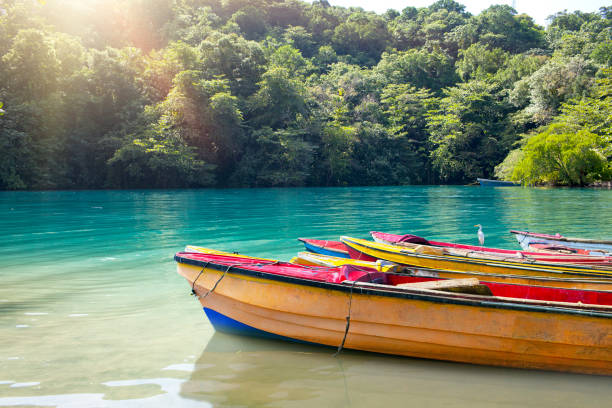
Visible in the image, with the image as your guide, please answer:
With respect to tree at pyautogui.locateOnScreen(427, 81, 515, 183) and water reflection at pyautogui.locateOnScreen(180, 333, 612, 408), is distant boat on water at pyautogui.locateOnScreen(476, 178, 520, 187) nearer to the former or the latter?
tree at pyautogui.locateOnScreen(427, 81, 515, 183)

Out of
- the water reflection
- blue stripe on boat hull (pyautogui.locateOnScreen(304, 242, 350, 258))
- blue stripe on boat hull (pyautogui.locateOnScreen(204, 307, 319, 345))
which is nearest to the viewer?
the water reflection

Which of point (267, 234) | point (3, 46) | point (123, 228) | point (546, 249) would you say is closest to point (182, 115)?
point (3, 46)

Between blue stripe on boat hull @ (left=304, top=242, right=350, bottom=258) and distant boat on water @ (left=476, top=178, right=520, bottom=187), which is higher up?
distant boat on water @ (left=476, top=178, right=520, bottom=187)

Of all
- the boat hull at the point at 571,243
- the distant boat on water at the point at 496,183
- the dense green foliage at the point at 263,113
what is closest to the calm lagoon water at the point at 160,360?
the boat hull at the point at 571,243

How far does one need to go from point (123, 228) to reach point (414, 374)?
12968 mm

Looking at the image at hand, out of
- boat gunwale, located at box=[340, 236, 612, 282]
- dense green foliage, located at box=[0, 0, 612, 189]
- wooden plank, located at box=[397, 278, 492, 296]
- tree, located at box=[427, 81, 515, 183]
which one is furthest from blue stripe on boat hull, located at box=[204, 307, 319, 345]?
Answer: tree, located at box=[427, 81, 515, 183]

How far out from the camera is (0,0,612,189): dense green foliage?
37.5 meters

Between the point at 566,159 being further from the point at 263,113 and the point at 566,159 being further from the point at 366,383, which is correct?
the point at 366,383

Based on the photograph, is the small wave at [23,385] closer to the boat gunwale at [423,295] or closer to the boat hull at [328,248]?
the boat gunwale at [423,295]

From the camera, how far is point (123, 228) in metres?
15.4

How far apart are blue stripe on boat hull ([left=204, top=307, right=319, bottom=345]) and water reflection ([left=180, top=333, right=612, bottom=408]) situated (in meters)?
0.22

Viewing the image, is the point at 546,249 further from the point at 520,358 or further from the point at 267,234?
the point at 267,234

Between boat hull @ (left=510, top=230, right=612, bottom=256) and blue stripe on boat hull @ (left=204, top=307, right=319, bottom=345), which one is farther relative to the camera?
boat hull @ (left=510, top=230, right=612, bottom=256)

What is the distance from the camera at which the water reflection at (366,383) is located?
4.09m
